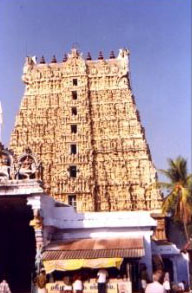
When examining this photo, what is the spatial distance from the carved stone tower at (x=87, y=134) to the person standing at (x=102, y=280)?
764 inches

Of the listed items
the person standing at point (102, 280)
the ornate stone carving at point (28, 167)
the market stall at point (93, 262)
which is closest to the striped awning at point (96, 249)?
the market stall at point (93, 262)

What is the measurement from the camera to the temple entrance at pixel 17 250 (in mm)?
27734

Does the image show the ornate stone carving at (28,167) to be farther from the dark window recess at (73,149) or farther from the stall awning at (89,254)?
the dark window recess at (73,149)

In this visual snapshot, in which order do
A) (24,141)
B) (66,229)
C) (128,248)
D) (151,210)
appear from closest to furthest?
1. (128,248)
2. (66,229)
3. (151,210)
4. (24,141)

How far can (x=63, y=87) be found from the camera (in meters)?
47.8

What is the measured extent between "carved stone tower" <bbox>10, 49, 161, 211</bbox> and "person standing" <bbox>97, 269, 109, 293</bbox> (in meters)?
19.4

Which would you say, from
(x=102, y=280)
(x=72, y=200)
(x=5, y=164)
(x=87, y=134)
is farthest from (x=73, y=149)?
(x=102, y=280)

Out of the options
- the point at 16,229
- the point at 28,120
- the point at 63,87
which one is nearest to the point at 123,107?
the point at 63,87

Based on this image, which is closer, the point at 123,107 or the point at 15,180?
the point at 15,180

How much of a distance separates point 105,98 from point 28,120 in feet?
28.3

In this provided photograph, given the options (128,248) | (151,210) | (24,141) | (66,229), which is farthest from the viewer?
(24,141)

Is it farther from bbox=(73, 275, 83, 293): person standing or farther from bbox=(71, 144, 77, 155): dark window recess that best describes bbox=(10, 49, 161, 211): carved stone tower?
bbox=(73, 275, 83, 293): person standing

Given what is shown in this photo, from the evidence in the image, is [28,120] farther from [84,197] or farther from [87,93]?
[84,197]

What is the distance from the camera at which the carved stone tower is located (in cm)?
4272
